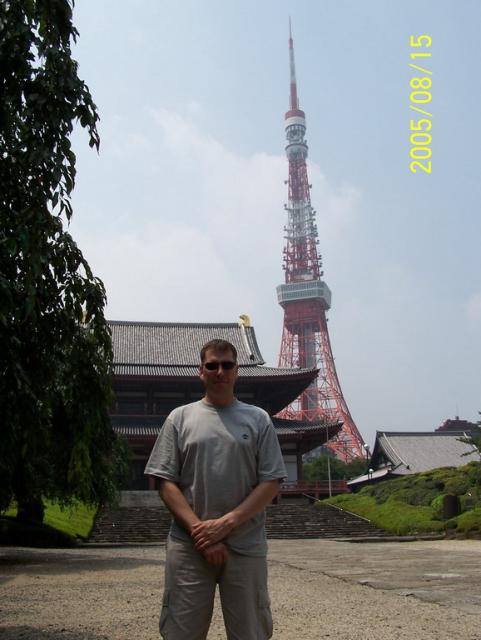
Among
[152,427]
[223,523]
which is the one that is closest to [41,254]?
[223,523]

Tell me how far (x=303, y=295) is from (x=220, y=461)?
7451 centimetres

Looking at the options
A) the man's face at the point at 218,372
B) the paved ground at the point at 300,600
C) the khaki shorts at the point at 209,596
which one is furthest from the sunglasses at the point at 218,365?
the paved ground at the point at 300,600

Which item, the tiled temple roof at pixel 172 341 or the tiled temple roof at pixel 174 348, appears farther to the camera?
the tiled temple roof at pixel 172 341

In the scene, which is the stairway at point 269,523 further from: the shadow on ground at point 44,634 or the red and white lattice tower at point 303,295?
the red and white lattice tower at point 303,295

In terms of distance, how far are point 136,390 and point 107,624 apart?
2986 centimetres

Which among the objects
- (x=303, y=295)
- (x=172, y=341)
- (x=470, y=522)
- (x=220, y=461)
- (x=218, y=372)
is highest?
(x=303, y=295)

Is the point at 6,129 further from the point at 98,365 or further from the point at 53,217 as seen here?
the point at 98,365

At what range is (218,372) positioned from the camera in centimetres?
302

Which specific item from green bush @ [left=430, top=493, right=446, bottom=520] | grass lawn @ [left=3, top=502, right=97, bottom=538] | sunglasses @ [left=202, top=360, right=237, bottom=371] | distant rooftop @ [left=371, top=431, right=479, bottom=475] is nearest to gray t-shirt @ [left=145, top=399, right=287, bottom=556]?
sunglasses @ [left=202, top=360, right=237, bottom=371]

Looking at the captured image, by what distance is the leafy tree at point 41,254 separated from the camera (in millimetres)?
4281

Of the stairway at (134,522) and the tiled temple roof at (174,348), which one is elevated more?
the tiled temple roof at (174,348)

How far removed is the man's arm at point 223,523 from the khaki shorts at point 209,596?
104 millimetres

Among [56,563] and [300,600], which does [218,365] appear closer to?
[300,600]

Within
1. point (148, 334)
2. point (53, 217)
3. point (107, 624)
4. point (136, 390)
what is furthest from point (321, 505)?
point (53, 217)
